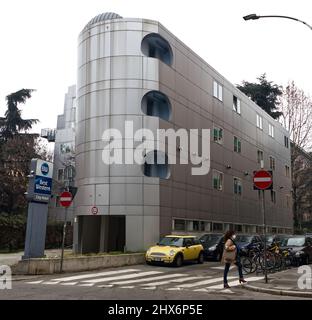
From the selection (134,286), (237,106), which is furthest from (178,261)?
(237,106)

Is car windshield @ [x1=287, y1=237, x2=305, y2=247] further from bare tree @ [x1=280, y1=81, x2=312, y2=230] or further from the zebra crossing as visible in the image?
bare tree @ [x1=280, y1=81, x2=312, y2=230]

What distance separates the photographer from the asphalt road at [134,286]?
12.8 meters

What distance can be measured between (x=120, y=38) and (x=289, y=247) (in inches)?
607

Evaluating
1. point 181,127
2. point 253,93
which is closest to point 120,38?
point 181,127

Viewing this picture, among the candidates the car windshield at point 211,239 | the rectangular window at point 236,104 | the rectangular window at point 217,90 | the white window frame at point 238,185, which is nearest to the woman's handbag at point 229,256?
the car windshield at point 211,239

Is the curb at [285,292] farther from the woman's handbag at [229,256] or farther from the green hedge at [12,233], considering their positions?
the green hedge at [12,233]

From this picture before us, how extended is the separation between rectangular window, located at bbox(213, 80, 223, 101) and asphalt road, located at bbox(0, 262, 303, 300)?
1864 cm

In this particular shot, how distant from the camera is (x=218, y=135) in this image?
3803 cm

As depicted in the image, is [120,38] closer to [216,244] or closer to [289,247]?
[216,244]

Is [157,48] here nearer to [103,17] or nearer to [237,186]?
[103,17]

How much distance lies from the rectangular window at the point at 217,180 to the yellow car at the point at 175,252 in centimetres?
1196

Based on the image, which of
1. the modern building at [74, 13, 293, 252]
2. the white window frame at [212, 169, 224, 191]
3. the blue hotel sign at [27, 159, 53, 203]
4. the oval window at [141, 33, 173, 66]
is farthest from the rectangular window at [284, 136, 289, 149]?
the blue hotel sign at [27, 159, 53, 203]

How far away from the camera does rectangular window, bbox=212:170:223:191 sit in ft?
121

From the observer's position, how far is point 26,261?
767 inches
